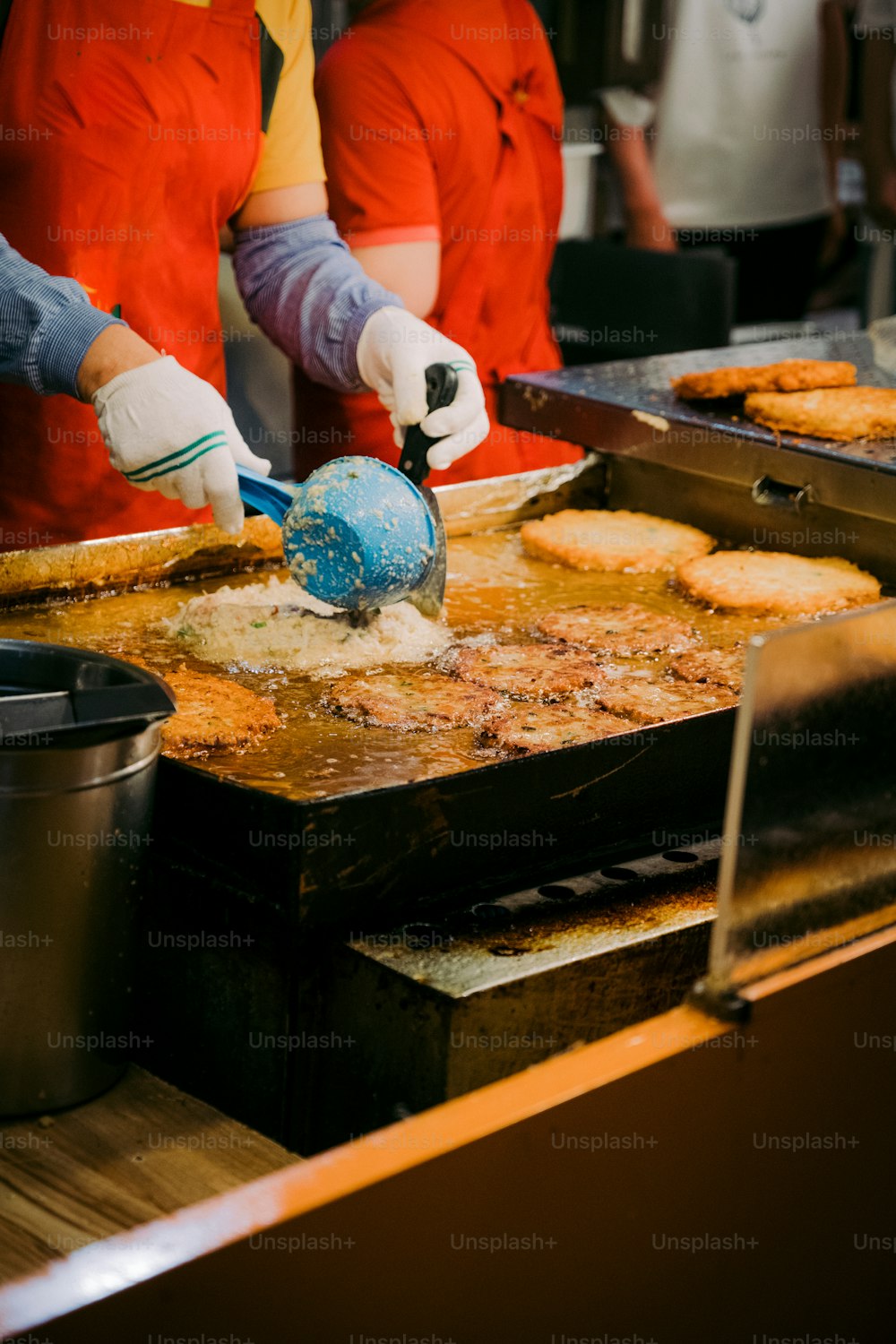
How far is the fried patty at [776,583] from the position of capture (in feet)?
7.60

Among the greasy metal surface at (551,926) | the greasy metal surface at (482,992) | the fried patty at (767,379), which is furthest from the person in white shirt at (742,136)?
the greasy metal surface at (482,992)

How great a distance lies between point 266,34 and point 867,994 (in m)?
2.44

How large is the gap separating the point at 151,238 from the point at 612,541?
1114 mm

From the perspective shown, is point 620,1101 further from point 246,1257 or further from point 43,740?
point 43,740

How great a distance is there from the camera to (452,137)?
3588 mm

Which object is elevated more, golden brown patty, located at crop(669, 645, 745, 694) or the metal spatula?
the metal spatula

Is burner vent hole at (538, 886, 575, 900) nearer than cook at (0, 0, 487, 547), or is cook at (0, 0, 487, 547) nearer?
burner vent hole at (538, 886, 575, 900)

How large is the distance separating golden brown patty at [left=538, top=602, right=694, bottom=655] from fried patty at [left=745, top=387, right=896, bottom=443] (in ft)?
1.52

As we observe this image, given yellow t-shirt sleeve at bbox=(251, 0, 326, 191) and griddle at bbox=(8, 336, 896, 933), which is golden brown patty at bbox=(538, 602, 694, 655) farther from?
yellow t-shirt sleeve at bbox=(251, 0, 326, 191)

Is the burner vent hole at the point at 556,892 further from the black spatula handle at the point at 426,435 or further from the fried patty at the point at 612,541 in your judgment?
the fried patty at the point at 612,541

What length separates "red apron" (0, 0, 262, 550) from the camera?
262 cm

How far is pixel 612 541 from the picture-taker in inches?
102

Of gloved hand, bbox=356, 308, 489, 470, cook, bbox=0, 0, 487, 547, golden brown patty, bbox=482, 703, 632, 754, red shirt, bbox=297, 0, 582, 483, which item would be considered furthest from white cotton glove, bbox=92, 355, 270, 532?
red shirt, bbox=297, 0, 582, 483

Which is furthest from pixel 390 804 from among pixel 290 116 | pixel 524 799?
pixel 290 116
